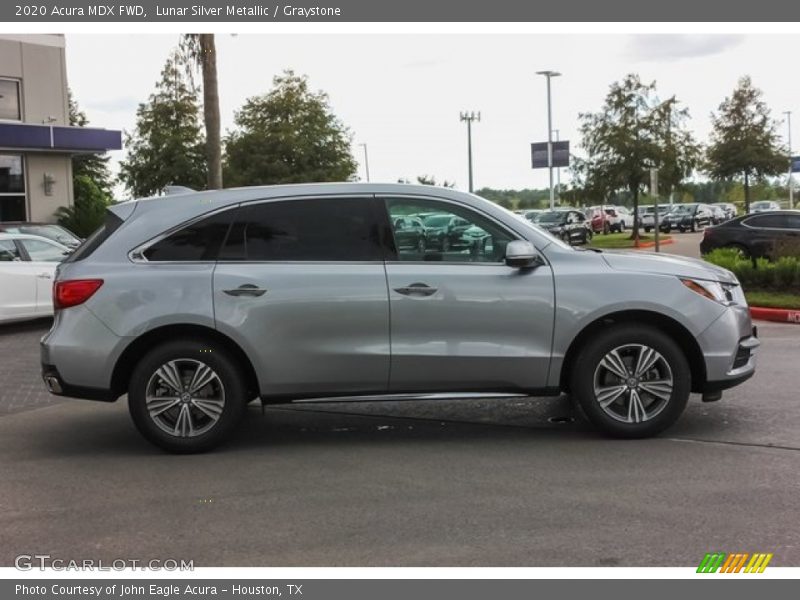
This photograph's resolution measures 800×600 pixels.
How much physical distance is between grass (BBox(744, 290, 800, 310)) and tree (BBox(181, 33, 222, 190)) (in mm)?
9978

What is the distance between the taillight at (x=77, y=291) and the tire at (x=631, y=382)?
10.9 feet

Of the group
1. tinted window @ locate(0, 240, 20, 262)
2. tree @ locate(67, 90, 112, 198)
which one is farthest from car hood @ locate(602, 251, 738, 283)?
tree @ locate(67, 90, 112, 198)

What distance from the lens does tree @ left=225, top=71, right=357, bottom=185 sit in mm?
43969

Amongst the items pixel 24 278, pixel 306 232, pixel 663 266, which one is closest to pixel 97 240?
pixel 306 232

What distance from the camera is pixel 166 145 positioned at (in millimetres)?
53219

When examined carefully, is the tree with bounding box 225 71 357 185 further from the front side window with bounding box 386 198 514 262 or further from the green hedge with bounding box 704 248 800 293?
the front side window with bounding box 386 198 514 262

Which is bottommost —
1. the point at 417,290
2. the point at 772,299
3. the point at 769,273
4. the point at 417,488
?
the point at 417,488

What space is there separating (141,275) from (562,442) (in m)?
3.13

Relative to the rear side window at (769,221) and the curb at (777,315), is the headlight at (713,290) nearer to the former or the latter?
the curb at (777,315)

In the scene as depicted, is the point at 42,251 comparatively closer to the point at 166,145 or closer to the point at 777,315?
the point at 777,315

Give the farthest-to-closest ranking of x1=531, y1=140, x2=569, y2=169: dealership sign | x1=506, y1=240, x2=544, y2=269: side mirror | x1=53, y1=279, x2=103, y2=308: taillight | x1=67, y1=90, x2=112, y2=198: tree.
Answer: x1=67, y1=90, x2=112, y2=198: tree → x1=531, y1=140, x2=569, y2=169: dealership sign → x1=53, y1=279, x2=103, y2=308: taillight → x1=506, y1=240, x2=544, y2=269: side mirror

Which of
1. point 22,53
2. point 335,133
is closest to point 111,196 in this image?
point 335,133

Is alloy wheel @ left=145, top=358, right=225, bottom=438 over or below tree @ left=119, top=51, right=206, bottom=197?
below

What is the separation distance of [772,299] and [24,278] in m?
11.6
